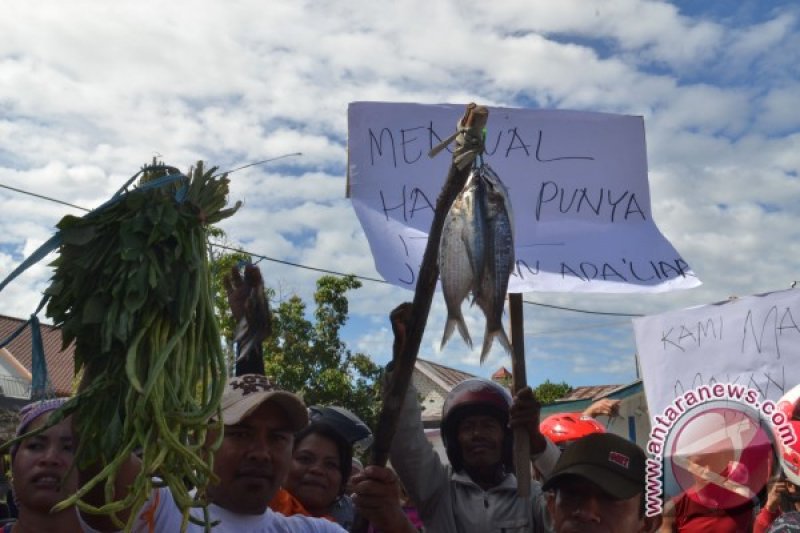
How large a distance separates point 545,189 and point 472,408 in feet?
3.14

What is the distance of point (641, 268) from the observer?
11.1 feet

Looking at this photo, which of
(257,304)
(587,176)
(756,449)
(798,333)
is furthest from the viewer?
(798,333)

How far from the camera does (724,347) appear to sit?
15.6 ft

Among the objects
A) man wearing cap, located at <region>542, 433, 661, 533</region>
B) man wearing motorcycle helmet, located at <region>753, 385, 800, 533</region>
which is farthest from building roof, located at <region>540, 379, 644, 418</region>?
man wearing cap, located at <region>542, 433, 661, 533</region>

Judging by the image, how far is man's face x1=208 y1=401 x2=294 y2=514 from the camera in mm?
2479

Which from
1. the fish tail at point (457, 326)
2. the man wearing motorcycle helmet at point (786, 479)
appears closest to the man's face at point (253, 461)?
the fish tail at point (457, 326)

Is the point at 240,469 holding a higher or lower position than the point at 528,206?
lower

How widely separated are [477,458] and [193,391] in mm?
1698

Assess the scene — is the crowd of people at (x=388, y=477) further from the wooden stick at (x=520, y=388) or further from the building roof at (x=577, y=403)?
the building roof at (x=577, y=403)

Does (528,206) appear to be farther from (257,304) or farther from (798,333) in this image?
(798,333)

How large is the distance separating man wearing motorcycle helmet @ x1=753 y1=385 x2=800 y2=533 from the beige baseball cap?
196 centimetres

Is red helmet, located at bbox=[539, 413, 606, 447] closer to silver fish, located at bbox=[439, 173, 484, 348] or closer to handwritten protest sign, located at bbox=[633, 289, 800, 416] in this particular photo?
handwritten protest sign, located at bbox=[633, 289, 800, 416]

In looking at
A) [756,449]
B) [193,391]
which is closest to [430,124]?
[756,449]

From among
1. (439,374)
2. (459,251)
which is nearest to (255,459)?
(459,251)
